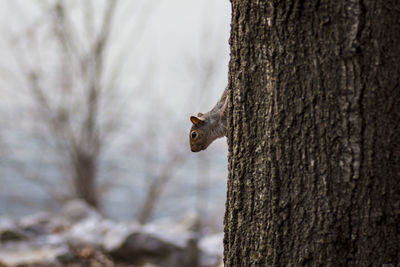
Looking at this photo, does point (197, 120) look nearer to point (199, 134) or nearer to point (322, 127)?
point (199, 134)

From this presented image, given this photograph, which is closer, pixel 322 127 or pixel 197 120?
pixel 322 127

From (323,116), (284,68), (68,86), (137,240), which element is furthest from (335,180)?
(68,86)

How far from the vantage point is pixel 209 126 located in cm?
221

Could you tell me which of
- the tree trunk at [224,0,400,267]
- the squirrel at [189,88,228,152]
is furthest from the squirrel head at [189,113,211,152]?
the tree trunk at [224,0,400,267]

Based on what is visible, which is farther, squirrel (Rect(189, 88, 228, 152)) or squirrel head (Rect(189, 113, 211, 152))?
squirrel head (Rect(189, 113, 211, 152))

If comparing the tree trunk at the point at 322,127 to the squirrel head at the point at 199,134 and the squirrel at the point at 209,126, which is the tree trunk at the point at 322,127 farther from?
the squirrel head at the point at 199,134

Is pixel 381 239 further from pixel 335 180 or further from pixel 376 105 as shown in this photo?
pixel 376 105

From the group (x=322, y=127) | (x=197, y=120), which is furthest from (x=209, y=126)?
(x=322, y=127)

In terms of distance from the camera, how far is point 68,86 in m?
6.64

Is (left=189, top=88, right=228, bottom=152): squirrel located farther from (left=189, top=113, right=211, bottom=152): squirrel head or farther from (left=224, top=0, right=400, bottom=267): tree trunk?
(left=224, top=0, right=400, bottom=267): tree trunk

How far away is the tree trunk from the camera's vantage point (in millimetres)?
1267

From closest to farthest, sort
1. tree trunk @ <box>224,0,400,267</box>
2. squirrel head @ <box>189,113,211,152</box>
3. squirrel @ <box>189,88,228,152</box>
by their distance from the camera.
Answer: tree trunk @ <box>224,0,400,267</box> → squirrel @ <box>189,88,228,152</box> → squirrel head @ <box>189,113,211,152</box>

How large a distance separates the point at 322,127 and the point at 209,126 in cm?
93

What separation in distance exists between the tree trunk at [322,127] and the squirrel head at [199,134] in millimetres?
771
